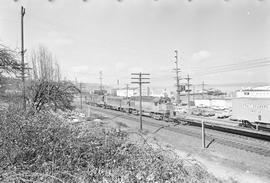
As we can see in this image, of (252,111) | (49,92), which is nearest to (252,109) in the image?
(252,111)

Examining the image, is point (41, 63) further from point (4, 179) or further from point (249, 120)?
point (249, 120)

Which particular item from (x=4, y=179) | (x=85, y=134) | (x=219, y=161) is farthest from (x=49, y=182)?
(x=219, y=161)

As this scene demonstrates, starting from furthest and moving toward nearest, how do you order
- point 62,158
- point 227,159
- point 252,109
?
point 252,109 < point 227,159 < point 62,158

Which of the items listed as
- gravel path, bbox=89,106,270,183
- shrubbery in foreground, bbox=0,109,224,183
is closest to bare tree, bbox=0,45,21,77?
shrubbery in foreground, bbox=0,109,224,183

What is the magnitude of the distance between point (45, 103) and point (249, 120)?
64.0ft

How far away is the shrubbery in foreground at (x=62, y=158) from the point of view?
548 cm

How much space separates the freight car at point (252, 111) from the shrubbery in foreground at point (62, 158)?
1578 centimetres

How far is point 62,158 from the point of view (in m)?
6.08

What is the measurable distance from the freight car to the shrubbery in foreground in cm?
1578

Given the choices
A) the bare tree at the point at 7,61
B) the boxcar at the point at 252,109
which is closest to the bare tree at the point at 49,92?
the bare tree at the point at 7,61

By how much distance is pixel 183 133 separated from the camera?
68.5 ft

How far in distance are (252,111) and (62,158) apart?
792 inches

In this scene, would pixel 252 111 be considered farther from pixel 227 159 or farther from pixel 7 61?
pixel 7 61

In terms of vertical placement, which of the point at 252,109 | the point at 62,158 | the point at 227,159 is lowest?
the point at 227,159
